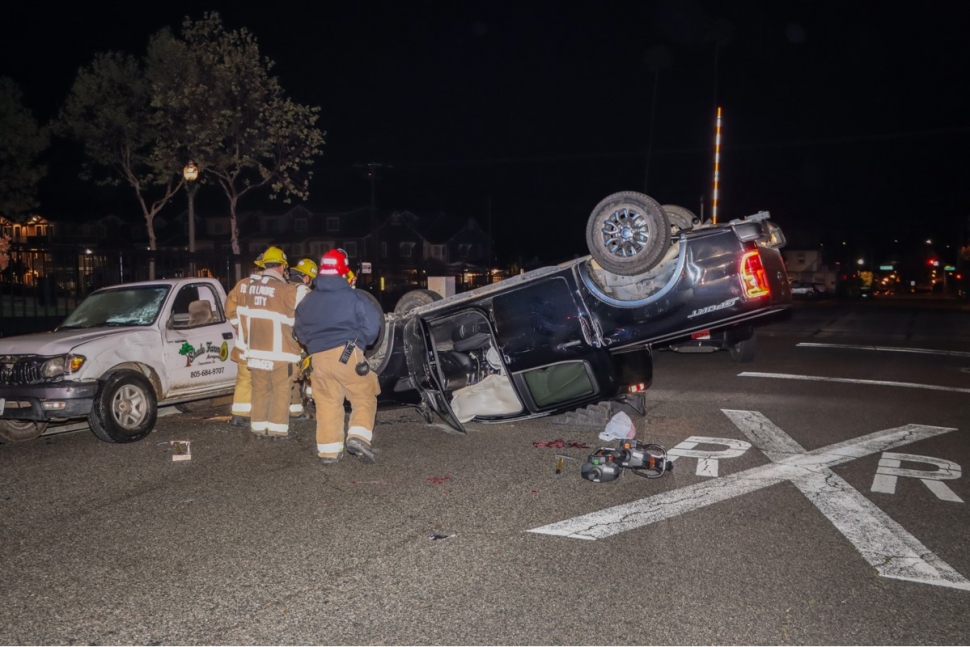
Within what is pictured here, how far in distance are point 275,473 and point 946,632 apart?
488 cm

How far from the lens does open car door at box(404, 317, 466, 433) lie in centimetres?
Result: 762

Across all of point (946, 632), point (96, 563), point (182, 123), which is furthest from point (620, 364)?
point (182, 123)

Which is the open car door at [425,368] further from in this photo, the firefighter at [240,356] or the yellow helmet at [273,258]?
the firefighter at [240,356]

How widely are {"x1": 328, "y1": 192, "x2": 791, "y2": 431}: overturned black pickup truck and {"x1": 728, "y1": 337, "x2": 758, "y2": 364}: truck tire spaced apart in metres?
5.89

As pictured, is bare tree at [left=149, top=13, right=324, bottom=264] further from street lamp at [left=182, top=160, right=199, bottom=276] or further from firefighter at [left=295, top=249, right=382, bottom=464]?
firefighter at [left=295, top=249, right=382, bottom=464]

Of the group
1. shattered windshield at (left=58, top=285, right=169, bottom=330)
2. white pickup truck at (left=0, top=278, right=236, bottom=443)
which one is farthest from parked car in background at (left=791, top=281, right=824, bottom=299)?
shattered windshield at (left=58, top=285, right=169, bottom=330)

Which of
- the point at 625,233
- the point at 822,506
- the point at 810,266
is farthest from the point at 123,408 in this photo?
the point at 810,266

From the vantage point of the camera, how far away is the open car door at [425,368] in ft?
25.0

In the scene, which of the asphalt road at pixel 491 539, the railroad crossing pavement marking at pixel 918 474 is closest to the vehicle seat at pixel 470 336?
the asphalt road at pixel 491 539

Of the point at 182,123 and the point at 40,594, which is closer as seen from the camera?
the point at 40,594

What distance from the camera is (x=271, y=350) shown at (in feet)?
25.1

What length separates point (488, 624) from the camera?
3.72 m

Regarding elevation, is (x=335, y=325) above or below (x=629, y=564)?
above

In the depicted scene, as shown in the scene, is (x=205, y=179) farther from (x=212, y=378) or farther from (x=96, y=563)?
(x=96, y=563)
